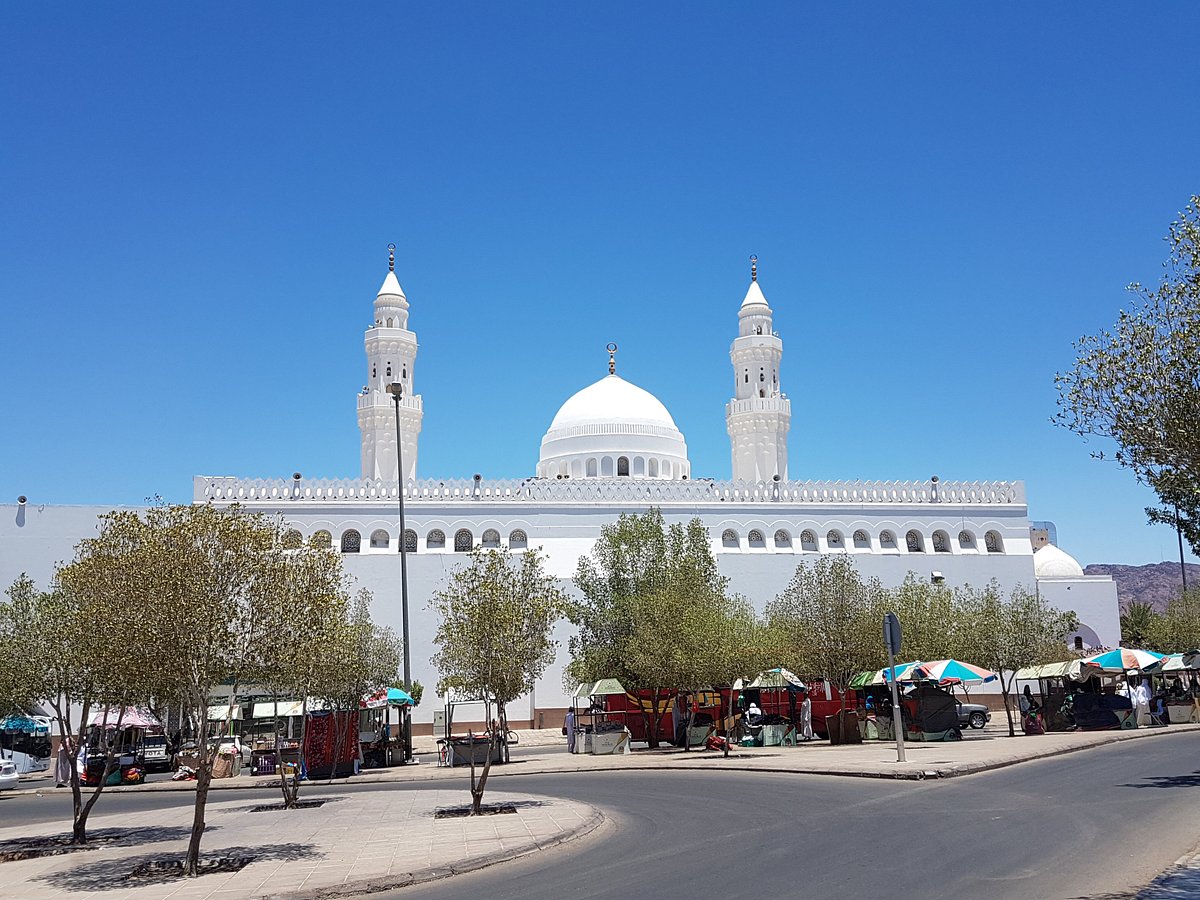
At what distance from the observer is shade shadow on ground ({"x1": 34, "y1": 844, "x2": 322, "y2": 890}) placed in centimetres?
998

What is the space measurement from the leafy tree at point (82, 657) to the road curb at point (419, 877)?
2969 mm

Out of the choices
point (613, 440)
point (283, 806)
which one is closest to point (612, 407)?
point (613, 440)

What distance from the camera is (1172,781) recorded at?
47.5 feet

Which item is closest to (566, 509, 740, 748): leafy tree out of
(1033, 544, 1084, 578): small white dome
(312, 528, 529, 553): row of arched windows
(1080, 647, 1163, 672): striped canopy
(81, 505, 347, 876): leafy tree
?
(1080, 647, 1163, 672): striped canopy

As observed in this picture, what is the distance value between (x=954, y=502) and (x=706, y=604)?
28697mm

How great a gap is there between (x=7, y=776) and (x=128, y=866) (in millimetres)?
15477

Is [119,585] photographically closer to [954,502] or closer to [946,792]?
[946,792]

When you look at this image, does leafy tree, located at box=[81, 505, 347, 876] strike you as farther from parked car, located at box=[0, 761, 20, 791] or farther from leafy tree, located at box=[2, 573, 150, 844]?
parked car, located at box=[0, 761, 20, 791]

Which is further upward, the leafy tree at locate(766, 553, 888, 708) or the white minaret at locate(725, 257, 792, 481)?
the white minaret at locate(725, 257, 792, 481)

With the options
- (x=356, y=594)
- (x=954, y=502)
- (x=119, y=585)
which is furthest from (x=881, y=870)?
(x=954, y=502)

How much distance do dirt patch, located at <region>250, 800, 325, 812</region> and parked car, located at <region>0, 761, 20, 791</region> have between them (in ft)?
31.9

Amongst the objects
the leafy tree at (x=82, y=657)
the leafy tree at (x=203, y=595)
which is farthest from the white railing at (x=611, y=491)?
the leafy tree at (x=203, y=595)

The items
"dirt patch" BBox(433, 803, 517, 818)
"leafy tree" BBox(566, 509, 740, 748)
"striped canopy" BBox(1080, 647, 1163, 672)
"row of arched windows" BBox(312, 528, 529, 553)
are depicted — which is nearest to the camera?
"dirt patch" BBox(433, 803, 517, 818)

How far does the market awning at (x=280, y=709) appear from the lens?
28.9 m
